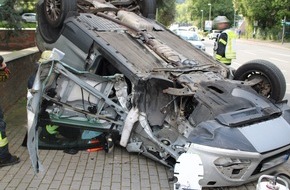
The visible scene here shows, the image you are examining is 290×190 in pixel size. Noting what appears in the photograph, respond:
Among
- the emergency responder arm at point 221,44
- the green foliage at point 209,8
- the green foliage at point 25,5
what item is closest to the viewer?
the emergency responder arm at point 221,44

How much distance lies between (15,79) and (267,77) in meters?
5.24

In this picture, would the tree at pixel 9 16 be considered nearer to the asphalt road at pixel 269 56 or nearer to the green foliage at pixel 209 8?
the asphalt road at pixel 269 56

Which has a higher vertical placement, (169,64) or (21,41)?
(169,64)

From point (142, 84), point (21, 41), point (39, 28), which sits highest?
point (39, 28)

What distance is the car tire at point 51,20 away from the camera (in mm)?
6250

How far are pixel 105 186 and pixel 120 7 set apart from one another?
158 inches

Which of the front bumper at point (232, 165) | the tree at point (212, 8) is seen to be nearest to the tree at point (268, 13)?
the tree at point (212, 8)

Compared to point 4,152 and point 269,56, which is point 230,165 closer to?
point 4,152

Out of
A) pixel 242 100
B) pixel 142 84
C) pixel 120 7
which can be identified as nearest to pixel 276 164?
pixel 242 100

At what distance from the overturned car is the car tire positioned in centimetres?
3

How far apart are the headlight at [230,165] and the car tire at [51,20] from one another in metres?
3.42

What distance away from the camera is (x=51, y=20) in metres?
6.54

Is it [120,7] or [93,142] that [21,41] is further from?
[93,142]

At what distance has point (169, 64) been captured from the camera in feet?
A: 18.1
